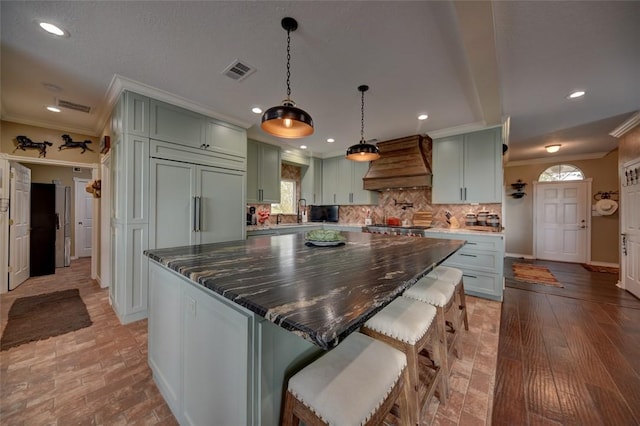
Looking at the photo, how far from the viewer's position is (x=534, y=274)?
15.2 feet

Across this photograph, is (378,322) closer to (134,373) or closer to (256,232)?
(134,373)

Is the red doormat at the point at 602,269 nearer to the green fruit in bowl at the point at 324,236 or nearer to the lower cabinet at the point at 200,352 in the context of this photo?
the green fruit in bowl at the point at 324,236

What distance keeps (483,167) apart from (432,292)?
116 inches

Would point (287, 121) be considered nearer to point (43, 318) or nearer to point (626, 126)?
point (43, 318)

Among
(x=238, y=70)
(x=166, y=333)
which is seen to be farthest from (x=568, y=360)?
Result: (x=238, y=70)

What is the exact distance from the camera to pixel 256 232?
13.5 feet

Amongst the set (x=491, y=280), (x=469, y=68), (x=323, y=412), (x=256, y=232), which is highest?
(x=469, y=68)

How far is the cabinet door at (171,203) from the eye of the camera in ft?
9.13

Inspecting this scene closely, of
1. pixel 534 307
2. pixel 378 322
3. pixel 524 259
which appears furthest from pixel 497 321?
pixel 524 259

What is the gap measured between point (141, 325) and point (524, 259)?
8.02 meters

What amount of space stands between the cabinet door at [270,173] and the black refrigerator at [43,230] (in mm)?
4108

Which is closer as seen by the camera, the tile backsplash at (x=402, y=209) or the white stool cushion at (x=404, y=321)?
the white stool cushion at (x=404, y=321)

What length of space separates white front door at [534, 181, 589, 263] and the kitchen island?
678 cm

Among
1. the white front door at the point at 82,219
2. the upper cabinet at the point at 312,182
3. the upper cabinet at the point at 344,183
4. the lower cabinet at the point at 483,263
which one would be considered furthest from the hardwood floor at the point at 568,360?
the white front door at the point at 82,219
